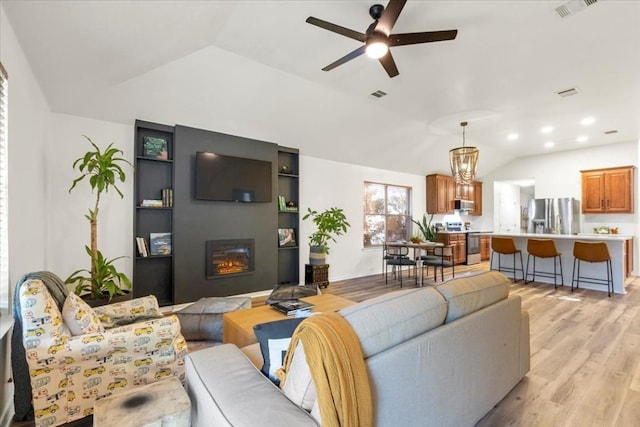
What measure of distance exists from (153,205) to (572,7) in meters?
4.87

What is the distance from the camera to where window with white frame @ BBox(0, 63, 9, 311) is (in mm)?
1931

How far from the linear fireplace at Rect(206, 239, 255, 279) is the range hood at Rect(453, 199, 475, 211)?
20.8 feet

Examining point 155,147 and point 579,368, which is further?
point 155,147

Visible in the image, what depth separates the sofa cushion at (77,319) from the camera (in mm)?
1842

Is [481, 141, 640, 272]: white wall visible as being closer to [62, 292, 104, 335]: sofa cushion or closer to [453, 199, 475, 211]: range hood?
[453, 199, 475, 211]: range hood

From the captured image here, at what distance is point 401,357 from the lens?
Answer: 1223 millimetres

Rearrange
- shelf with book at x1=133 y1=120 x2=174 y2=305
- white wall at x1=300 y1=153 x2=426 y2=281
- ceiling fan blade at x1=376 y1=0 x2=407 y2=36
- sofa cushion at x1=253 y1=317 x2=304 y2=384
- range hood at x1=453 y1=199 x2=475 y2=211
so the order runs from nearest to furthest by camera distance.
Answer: sofa cushion at x1=253 y1=317 x2=304 y2=384 < ceiling fan blade at x1=376 y1=0 x2=407 y2=36 < shelf with book at x1=133 y1=120 x2=174 y2=305 < white wall at x1=300 y1=153 x2=426 y2=281 < range hood at x1=453 y1=199 x2=475 y2=211

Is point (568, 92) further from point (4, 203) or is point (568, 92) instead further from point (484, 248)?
Answer: point (4, 203)

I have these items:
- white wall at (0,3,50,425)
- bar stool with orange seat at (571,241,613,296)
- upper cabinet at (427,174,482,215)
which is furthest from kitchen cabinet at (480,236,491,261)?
white wall at (0,3,50,425)

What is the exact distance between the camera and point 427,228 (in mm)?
7594

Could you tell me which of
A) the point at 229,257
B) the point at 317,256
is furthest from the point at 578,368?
the point at 229,257

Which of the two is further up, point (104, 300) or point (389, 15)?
point (389, 15)

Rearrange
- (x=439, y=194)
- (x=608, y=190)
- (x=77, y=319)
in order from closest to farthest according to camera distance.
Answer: (x=77, y=319), (x=608, y=190), (x=439, y=194)

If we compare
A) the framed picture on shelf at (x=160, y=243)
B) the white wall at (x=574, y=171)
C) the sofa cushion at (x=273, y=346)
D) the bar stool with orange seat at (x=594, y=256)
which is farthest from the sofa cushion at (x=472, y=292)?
the white wall at (x=574, y=171)
